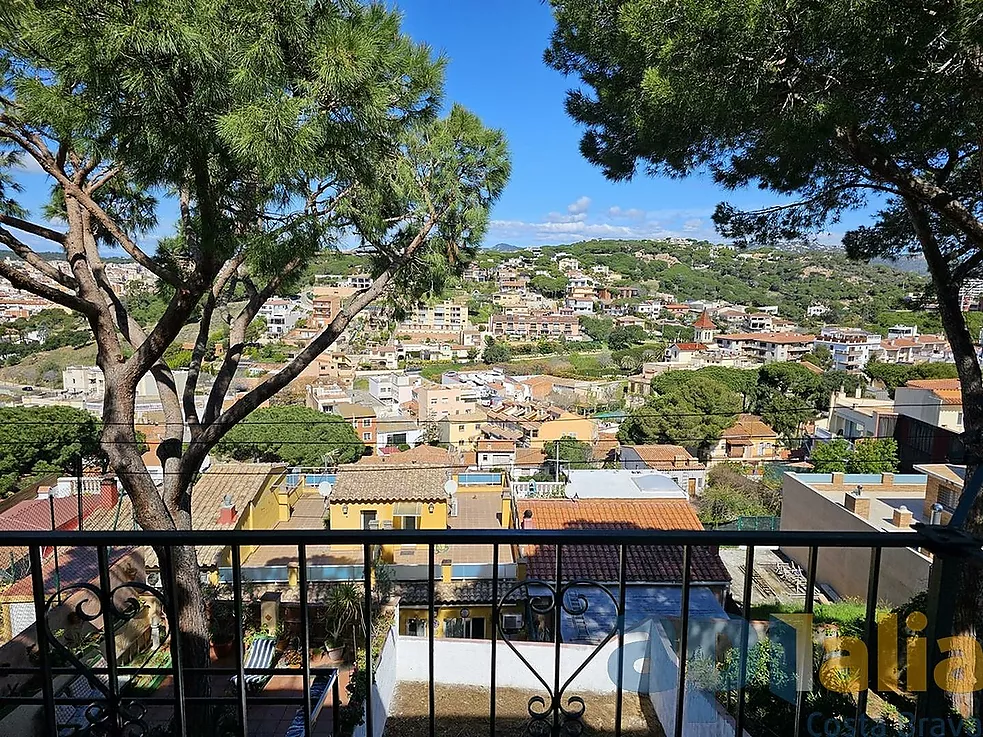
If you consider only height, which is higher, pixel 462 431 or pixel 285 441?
pixel 285 441

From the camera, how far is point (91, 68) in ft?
8.12

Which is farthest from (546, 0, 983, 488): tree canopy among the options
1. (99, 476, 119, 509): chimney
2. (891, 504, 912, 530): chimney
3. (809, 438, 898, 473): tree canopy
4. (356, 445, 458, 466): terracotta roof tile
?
(809, 438, 898, 473): tree canopy

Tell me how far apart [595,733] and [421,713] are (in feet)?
4.68

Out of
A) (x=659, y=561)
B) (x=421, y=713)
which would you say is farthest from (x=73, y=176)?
(x=659, y=561)

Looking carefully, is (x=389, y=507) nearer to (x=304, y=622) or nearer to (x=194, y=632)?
(x=194, y=632)

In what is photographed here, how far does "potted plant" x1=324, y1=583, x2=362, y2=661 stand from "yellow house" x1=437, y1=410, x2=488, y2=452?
18.2 meters

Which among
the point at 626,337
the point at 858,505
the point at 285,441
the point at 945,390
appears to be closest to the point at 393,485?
the point at 858,505

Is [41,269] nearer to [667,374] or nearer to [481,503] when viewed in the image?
[481,503]

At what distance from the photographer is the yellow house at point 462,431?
2533 centimetres

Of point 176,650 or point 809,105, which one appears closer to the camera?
point 176,650

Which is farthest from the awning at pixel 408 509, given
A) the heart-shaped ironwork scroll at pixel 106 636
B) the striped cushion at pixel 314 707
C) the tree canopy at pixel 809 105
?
the heart-shaped ironwork scroll at pixel 106 636

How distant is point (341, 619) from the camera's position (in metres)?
6.47

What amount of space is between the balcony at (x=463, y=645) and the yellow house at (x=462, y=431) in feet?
48.7

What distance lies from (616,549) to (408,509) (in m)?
3.60
